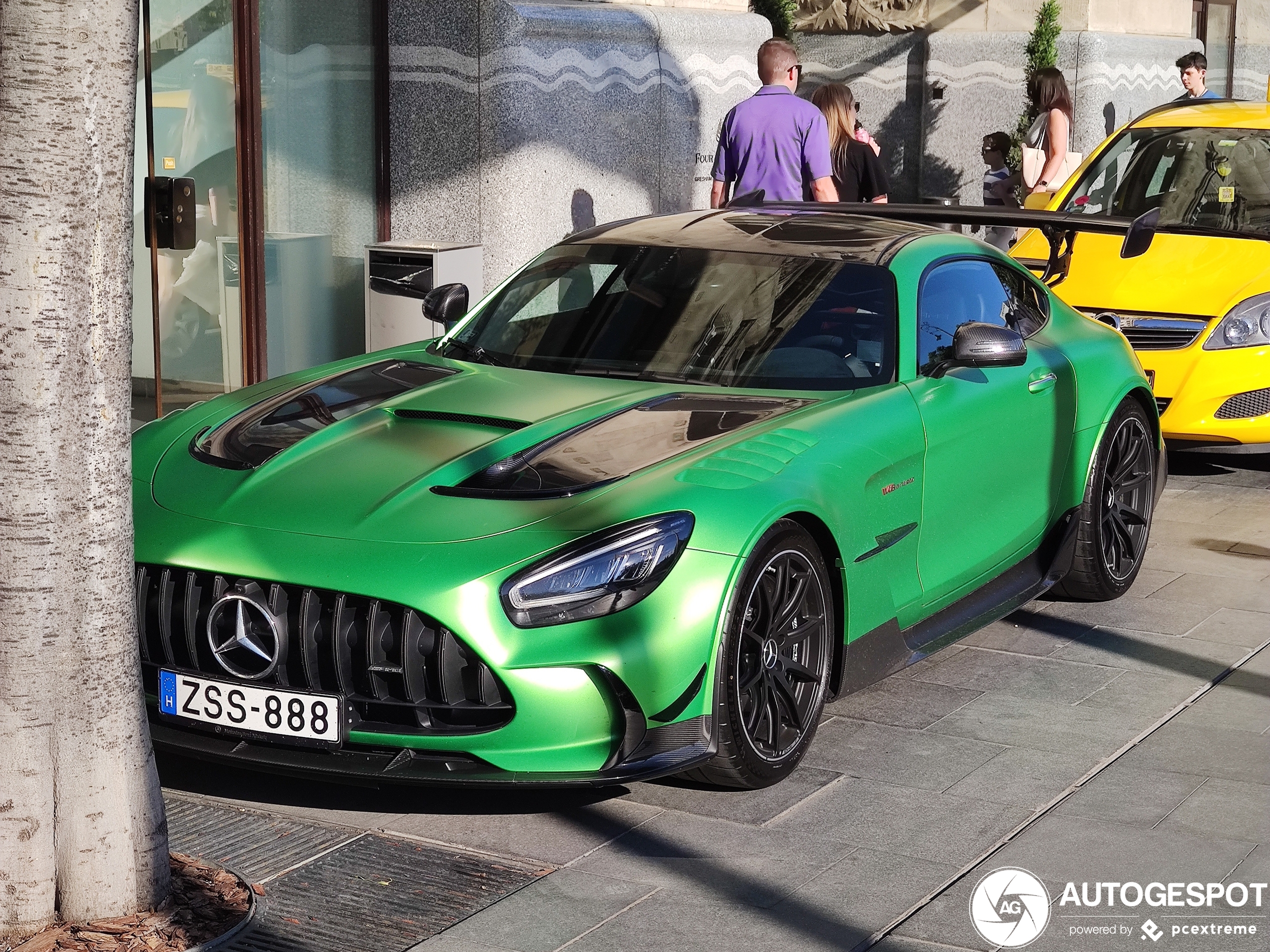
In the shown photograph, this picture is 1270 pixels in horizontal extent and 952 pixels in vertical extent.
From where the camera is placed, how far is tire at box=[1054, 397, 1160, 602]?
6543 millimetres

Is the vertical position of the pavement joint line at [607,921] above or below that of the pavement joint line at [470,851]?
below

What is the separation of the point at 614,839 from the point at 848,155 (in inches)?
289

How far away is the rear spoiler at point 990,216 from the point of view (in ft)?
22.7

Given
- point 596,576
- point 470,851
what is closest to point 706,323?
point 596,576

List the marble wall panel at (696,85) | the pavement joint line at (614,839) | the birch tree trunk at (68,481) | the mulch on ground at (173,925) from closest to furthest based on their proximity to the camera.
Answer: the birch tree trunk at (68,481) < the mulch on ground at (173,925) < the pavement joint line at (614,839) < the marble wall panel at (696,85)

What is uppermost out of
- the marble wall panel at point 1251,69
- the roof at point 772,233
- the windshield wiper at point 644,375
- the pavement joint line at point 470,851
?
the marble wall panel at point 1251,69

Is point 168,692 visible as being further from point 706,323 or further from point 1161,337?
point 1161,337

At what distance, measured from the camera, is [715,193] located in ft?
33.4

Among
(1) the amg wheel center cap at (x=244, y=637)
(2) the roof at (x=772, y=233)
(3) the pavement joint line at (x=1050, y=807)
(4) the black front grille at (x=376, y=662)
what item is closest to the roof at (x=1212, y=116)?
(2) the roof at (x=772, y=233)

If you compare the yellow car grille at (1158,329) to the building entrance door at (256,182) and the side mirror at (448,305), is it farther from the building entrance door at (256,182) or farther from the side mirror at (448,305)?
the building entrance door at (256,182)

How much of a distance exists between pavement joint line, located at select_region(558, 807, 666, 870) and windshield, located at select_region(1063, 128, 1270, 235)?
579 centimetres

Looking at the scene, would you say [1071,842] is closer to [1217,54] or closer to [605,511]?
[605,511]

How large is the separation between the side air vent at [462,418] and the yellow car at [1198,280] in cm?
371

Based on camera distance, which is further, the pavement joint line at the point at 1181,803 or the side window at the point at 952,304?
the side window at the point at 952,304
